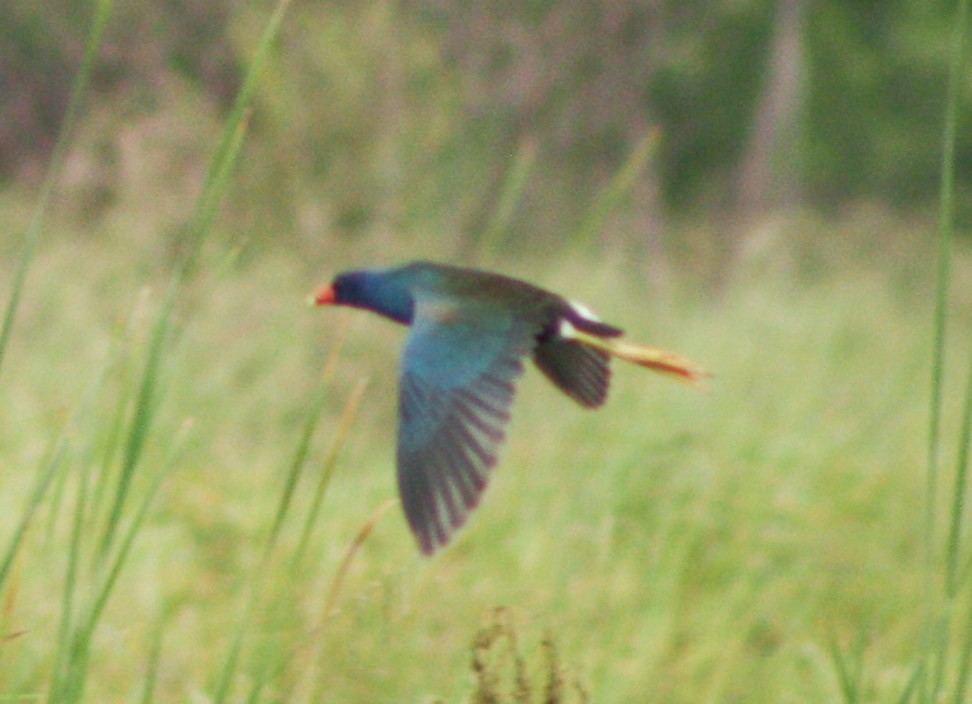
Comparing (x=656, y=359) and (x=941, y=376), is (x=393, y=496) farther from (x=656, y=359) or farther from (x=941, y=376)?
(x=941, y=376)

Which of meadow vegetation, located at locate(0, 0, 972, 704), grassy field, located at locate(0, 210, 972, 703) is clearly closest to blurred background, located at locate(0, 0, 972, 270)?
meadow vegetation, located at locate(0, 0, 972, 704)

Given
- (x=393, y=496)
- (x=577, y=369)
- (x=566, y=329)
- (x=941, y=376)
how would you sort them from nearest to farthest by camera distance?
1. (x=941, y=376)
2. (x=566, y=329)
3. (x=577, y=369)
4. (x=393, y=496)

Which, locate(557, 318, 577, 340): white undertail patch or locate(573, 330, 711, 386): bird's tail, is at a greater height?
locate(557, 318, 577, 340): white undertail patch

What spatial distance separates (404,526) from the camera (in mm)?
2771

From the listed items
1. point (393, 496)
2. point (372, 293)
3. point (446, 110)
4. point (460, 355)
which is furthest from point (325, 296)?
point (446, 110)

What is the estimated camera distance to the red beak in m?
1.54

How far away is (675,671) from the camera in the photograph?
2289 mm

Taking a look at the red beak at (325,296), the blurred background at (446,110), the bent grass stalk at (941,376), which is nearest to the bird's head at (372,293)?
the red beak at (325,296)

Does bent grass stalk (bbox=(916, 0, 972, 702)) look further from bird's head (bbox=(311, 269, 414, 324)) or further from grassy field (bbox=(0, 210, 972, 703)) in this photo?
bird's head (bbox=(311, 269, 414, 324))

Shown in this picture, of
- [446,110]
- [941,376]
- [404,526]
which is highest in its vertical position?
[446,110]

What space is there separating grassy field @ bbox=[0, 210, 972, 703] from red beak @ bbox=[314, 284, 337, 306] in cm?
5

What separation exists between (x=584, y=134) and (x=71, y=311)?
16.9 feet

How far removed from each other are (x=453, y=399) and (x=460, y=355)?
0.05 m

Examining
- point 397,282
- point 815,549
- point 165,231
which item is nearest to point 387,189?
point 165,231
